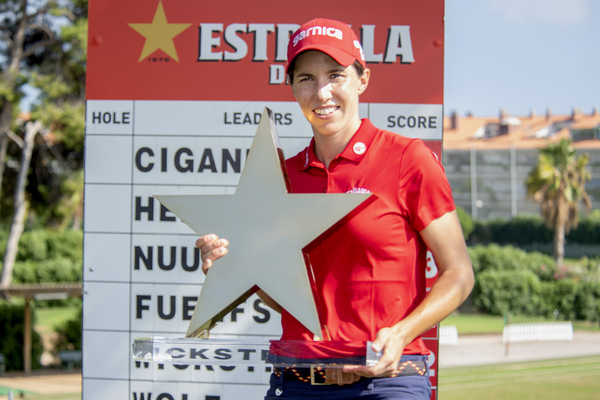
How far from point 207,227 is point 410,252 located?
0.72 meters

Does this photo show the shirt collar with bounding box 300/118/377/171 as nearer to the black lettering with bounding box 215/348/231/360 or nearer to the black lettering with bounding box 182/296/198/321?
the black lettering with bounding box 215/348/231/360

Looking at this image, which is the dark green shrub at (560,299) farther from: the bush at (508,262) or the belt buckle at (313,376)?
the belt buckle at (313,376)

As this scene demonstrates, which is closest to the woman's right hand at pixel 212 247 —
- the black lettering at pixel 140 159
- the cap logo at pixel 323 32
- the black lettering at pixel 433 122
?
the cap logo at pixel 323 32

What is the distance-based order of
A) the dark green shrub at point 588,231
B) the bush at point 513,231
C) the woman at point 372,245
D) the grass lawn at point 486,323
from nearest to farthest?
the woman at point 372,245
the grass lawn at point 486,323
the dark green shrub at point 588,231
the bush at point 513,231

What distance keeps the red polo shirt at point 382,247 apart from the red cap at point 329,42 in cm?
27

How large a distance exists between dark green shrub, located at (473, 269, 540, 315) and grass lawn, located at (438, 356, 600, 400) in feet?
30.2

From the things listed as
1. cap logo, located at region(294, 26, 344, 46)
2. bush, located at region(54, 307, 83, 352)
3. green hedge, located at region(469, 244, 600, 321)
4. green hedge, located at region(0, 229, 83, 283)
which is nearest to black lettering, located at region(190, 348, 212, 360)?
cap logo, located at region(294, 26, 344, 46)

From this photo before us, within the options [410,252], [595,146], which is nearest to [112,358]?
[410,252]

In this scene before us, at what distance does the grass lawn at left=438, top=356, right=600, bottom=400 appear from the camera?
10.3m

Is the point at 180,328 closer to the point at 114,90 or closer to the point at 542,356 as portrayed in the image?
the point at 114,90

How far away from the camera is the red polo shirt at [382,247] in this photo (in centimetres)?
171

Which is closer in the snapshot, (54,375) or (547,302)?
(54,375)

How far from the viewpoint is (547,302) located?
2403 centimetres

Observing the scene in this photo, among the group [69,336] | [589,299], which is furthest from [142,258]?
[589,299]
